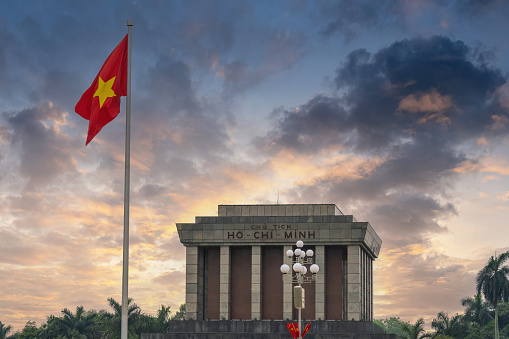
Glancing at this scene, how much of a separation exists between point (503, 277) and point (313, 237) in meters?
57.0

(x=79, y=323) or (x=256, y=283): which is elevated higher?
(x=256, y=283)

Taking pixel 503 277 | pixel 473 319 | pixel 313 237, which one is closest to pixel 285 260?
pixel 313 237

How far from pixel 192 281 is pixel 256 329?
29.6 feet

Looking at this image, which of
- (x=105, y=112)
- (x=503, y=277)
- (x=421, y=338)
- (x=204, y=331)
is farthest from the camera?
(x=503, y=277)

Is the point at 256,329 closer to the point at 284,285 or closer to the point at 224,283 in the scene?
the point at 284,285

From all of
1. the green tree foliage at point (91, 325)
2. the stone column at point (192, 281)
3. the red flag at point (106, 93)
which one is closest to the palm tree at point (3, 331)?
the green tree foliage at point (91, 325)

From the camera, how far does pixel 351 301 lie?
59375 millimetres

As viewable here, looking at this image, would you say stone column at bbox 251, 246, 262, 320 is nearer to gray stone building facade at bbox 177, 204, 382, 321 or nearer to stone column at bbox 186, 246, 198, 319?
gray stone building facade at bbox 177, 204, 382, 321

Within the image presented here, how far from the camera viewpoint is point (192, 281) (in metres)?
62.4

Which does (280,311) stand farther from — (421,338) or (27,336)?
(27,336)

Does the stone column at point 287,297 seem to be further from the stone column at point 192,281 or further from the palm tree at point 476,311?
the palm tree at point 476,311

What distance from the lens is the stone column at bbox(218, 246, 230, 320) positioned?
61094 mm

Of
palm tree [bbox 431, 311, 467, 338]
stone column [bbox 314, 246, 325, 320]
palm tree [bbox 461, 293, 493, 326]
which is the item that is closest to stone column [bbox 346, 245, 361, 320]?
stone column [bbox 314, 246, 325, 320]

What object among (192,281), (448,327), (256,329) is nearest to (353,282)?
(256,329)
